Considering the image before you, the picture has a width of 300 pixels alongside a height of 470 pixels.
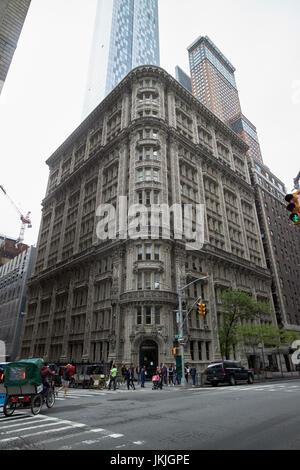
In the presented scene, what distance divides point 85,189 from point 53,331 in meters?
26.9

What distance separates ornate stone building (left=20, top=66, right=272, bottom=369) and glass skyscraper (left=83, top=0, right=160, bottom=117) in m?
58.4

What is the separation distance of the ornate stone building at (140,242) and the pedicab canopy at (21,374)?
21621mm

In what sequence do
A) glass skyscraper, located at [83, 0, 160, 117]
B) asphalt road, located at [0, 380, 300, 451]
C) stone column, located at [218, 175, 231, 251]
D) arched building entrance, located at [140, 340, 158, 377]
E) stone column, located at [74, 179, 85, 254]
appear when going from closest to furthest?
asphalt road, located at [0, 380, 300, 451], arched building entrance, located at [140, 340, 158, 377], stone column, located at [218, 175, 231, 251], stone column, located at [74, 179, 85, 254], glass skyscraper, located at [83, 0, 160, 117]

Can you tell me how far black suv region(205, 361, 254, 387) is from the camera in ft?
76.0

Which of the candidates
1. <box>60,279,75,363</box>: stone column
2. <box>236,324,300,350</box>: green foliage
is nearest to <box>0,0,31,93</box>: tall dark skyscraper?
<box>236,324,300,350</box>: green foliage

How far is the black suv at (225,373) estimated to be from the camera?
2317 cm

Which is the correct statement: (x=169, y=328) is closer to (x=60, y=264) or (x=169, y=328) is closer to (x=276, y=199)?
(x=60, y=264)

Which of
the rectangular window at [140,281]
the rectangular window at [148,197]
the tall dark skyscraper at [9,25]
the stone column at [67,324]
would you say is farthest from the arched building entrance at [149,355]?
the tall dark skyscraper at [9,25]

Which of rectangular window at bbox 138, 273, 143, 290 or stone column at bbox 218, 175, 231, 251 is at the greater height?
stone column at bbox 218, 175, 231, 251

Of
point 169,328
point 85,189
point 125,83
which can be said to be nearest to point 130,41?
point 125,83

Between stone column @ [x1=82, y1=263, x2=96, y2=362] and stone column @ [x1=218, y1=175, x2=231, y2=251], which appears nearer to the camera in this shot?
stone column @ [x1=82, y1=263, x2=96, y2=362]

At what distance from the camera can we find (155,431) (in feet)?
23.7

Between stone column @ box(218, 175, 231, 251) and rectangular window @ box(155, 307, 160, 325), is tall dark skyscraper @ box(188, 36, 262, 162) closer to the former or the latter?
stone column @ box(218, 175, 231, 251)

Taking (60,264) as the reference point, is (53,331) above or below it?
below
